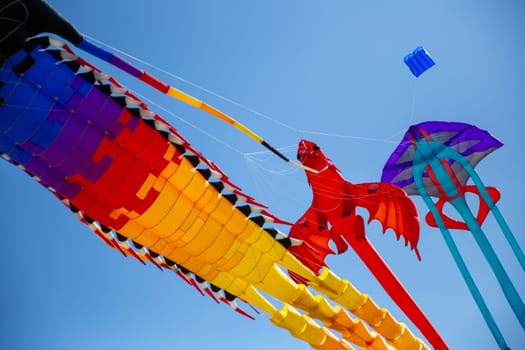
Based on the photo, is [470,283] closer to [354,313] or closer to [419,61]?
[354,313]

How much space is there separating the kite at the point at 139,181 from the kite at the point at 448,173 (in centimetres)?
174

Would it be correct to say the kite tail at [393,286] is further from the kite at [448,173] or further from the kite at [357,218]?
the kite at [448,173]

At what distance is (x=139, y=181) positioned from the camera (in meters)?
6.96

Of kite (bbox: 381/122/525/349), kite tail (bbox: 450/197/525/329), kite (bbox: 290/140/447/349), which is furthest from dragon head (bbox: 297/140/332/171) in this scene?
kite tail (bbox: 450/197/525/329)

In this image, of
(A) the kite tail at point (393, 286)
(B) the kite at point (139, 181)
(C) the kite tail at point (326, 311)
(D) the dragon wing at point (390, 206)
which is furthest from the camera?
(A) the kite tail at point (393, 286)

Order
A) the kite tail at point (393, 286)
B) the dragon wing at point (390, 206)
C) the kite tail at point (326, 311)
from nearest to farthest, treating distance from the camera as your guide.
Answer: the kite tail at point (326, 311) < the dragon wing at point (390, 206) < the kite tail at point (393, 286)

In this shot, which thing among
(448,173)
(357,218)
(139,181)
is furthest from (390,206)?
(139,181)

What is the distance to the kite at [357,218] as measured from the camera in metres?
Result: 8.75

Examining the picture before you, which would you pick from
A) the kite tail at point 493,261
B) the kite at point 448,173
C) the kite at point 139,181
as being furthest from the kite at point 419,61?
the kite at point 139,181

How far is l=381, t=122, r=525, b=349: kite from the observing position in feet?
28.7

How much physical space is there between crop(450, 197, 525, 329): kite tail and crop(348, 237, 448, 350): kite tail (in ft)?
3.70

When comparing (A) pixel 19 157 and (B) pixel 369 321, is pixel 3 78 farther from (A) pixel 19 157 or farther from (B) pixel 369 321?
(B) pixel 369 321

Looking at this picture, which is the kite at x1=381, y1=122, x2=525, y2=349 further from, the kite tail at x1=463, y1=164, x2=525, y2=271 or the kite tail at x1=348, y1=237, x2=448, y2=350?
the kite tail at x1=348, y1=237, x2=448, y2=350

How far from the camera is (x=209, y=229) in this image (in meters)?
7.51
